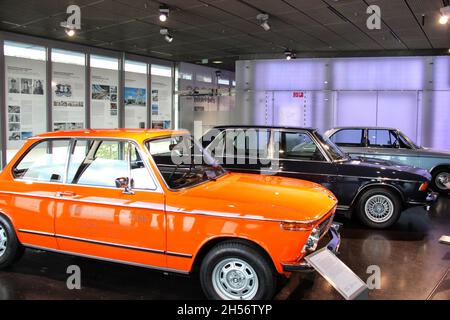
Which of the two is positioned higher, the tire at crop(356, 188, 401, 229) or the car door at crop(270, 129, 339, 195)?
the car door at crop(270, 129, 339, 195)

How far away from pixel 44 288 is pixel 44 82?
866 centimetres

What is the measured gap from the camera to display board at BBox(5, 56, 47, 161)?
1084 cm

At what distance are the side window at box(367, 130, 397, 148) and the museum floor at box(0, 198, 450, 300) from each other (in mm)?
3562

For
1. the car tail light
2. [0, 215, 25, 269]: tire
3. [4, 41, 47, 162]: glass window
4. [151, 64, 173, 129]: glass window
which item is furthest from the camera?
[151, 64, 173, 129]: glass window

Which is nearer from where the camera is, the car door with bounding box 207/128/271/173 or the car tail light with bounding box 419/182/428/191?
the car tail light with bounding box 419/182/428/191

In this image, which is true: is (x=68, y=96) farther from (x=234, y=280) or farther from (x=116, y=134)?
(x=234, y=280)

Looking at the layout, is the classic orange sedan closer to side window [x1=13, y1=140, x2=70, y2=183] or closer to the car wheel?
side window [x1=13, y1=140, x2=70, y2=183]

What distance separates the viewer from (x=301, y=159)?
682 centimetres

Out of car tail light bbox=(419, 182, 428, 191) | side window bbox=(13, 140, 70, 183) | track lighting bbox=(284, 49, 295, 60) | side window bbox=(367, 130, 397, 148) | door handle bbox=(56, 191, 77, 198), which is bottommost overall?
car tail light bbox=(419, 182, 428, 191)

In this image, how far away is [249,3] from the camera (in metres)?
7.54

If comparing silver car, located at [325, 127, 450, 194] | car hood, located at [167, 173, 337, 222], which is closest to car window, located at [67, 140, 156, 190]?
car hood, located at [167, 173, 337, 222]

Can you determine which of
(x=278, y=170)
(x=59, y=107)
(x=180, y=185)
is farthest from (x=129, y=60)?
(x=180, y=185)

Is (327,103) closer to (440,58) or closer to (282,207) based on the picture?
(440,58)

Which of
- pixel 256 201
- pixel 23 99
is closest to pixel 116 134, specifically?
pixel 256 201
